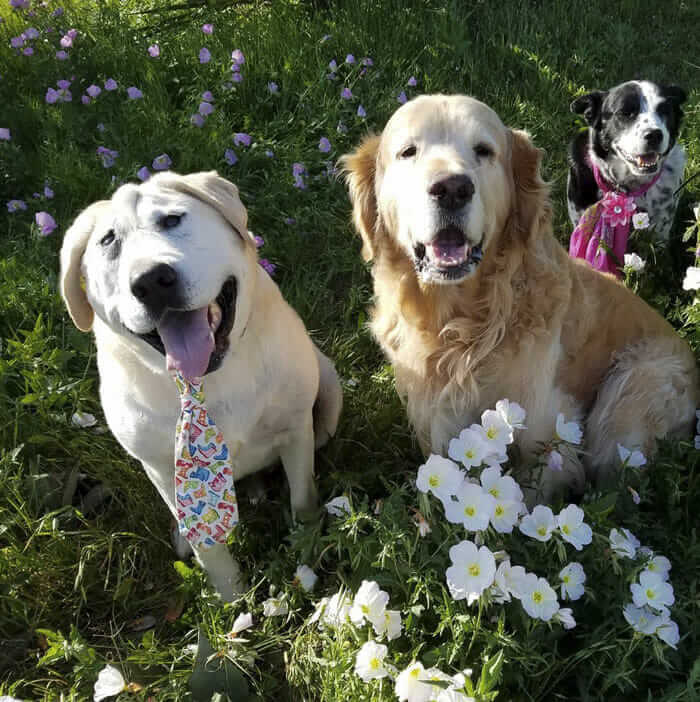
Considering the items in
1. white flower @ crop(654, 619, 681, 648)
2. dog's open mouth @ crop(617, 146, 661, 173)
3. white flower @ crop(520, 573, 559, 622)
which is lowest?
white flower @ crop(654, 619, 681, 648)

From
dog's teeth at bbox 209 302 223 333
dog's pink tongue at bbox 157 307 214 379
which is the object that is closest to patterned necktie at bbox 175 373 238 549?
dog's pink tongue at bbox 157 307 214 379

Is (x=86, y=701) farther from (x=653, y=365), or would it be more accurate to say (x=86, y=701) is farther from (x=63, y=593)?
(x=653, y=365)

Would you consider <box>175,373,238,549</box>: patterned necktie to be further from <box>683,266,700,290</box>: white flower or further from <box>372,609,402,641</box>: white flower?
<box>683,266,700,290</box>: white flower

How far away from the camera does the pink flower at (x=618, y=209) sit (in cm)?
284

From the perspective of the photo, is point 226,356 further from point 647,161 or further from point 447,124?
point 647,161

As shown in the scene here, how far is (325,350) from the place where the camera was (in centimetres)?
317

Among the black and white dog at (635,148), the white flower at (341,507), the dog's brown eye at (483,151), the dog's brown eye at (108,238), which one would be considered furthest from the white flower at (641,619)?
the black and white dog at (635,148)

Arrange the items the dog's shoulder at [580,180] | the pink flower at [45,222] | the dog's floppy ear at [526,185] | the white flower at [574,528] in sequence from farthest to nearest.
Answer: the dog's shoulder at [580,180]
the pink flower at [45,222]
the dog's floppy ear at [526,185]
the white flower at [574,528]

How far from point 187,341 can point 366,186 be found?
103 centimetres

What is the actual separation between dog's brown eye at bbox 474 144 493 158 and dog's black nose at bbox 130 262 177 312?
3.55 ft

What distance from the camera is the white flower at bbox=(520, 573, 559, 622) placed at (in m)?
1.43

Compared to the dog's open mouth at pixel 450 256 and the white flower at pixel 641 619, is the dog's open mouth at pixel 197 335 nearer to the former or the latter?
the dog's open mouth at pixel 450 256

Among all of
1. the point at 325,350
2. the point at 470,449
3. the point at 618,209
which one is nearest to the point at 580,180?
the point at 618,209

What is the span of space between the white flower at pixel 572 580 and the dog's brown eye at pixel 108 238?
143cm
